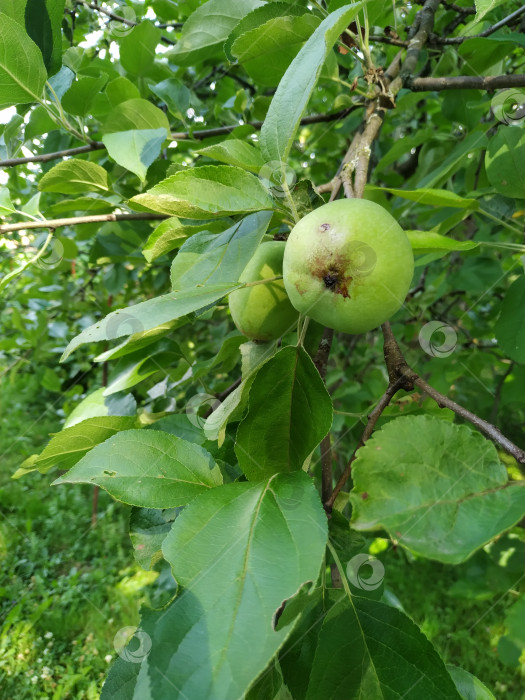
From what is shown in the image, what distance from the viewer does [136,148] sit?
1.11m

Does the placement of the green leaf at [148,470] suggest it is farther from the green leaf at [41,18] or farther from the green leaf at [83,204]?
the green leaf at [41,18]

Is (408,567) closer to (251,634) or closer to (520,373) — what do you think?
(520,373)

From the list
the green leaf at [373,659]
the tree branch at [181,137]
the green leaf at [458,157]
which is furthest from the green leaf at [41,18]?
the green leaf at [373,659]

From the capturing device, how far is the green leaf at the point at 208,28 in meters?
1.26

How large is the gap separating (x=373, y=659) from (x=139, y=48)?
5.20 ft

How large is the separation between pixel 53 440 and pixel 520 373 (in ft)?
5.83

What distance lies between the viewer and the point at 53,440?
885mm

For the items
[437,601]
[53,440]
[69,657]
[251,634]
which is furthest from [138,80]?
[437,601]

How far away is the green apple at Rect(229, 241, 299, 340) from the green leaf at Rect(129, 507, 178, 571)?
13.7 inches

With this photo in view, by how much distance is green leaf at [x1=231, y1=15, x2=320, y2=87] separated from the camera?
40.1 inches

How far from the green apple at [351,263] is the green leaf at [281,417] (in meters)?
0.09
